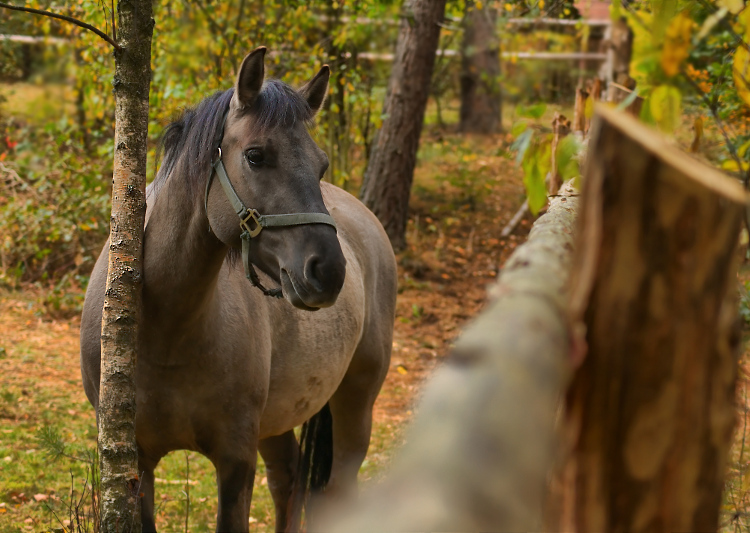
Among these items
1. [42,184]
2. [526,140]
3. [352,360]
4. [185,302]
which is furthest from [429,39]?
[526,140]

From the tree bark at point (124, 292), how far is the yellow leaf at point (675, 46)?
1.87 m

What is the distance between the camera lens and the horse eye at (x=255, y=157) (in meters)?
2.48

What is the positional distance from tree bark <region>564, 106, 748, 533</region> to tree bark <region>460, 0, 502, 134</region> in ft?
43.2

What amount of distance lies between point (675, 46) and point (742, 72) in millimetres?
742

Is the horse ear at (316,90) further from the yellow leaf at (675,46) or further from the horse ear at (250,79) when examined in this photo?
the yellow leaf at (675,46)

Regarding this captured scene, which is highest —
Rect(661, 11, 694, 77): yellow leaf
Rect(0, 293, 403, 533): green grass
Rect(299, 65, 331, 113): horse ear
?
Rect(661, 11, 694, 77): yellow leaf

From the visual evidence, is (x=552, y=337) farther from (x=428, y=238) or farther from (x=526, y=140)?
(x=428, y=238)

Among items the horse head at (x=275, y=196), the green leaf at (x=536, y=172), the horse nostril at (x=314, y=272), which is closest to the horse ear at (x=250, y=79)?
the horse head at (x=275, y=196)

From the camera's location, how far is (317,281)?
2.34 meters

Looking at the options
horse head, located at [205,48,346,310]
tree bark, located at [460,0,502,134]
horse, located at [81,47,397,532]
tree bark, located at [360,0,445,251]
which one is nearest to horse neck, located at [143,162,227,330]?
horse, located at [81,47,397,532]

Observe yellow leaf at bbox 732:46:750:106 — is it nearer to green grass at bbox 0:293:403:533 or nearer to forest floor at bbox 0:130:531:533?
forest floor at bbox 0:130:531:533

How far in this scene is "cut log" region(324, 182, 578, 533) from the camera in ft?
2.00

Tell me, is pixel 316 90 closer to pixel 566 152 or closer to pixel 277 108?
pixel 277 108

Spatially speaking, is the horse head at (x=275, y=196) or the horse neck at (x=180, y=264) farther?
the horse neck at (x=180, y=264)
